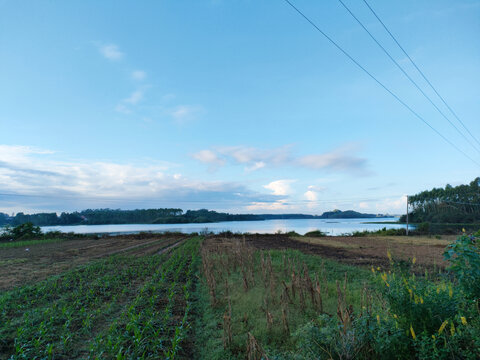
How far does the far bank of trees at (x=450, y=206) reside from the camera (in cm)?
5211

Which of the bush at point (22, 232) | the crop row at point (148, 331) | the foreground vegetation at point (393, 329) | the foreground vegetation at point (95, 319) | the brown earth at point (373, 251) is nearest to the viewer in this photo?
the foreground vegetation at point (393, 329)

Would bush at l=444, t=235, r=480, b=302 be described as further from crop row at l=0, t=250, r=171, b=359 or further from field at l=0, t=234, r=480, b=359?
crop row at l=0, t=250, r=171, b=359

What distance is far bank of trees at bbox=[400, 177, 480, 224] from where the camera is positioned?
5211 centimetres

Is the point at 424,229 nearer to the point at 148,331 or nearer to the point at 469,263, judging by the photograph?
the point at 469,263

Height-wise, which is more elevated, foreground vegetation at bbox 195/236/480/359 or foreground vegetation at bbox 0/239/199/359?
foreground vegetation at bbox 195/236/480/359

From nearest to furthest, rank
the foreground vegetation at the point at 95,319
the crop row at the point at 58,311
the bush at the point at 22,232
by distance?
the foreground vegetation at the point at 95,319, the crop row at the point at 58,311, the bush at the point at 22,232

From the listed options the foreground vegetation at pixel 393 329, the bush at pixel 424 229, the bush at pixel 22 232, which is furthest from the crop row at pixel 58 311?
the bush at pixel 424 229

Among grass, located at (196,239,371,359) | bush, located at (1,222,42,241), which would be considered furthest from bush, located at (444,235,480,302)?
bush, located at (1,222,42,241)

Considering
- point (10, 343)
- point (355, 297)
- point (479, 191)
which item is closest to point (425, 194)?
point (479, 191)

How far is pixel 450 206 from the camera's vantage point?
5378 cm

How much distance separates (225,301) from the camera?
7434 mm

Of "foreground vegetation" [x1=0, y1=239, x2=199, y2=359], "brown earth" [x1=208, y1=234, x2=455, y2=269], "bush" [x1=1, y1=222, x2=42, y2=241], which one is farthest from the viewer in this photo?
"bush" [x1=1, y1=222, x2=42, y2=241]

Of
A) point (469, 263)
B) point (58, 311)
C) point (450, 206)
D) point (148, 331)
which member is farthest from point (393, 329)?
point (450, 206)

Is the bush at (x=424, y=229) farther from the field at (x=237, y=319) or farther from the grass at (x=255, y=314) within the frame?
the grass at (x=255, y=314)
